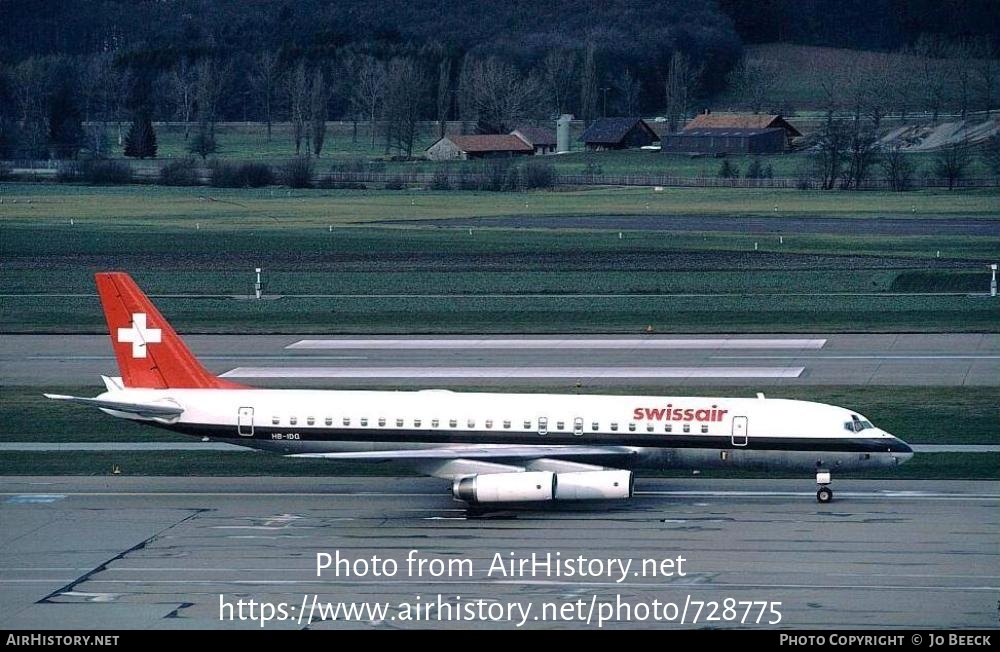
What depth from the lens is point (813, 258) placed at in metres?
94.1

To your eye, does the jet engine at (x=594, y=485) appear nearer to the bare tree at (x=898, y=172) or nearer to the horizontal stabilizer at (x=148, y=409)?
the horizontal stabilizer at (x=148, y=409)

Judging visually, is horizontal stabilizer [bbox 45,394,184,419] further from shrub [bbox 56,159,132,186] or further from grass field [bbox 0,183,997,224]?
shrub [bbox 56,159,132,186]

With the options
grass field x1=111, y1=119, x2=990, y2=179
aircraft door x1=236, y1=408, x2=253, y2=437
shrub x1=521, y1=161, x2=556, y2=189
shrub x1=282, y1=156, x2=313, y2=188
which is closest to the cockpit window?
aircraft door x1=236, y1=408, x2=253, y2=437

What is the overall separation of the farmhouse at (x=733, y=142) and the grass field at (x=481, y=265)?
4141 cm

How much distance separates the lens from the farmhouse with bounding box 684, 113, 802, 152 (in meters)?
187

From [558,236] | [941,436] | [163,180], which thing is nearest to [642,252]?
[558,236]

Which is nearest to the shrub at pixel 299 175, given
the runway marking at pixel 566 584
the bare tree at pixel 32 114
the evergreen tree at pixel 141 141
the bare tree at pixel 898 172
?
the evergreen tree at pixel 141 141

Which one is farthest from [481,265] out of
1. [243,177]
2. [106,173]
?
[106,173]

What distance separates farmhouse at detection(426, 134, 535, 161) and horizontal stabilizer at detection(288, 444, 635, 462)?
145 meters

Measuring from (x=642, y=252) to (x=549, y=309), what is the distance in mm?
26576

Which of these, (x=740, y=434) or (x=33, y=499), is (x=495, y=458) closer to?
(x=740, y=434)

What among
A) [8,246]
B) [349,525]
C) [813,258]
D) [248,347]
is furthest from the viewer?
[8,246]

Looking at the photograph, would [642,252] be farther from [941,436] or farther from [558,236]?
[941,436]

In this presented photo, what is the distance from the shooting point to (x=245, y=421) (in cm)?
3909
